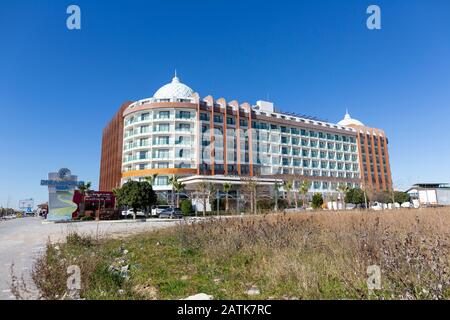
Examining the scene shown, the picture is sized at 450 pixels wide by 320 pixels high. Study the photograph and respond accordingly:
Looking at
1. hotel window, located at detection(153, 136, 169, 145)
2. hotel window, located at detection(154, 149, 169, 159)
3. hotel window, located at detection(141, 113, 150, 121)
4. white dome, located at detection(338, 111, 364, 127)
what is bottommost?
hotel window, located at detection(154, 149, 169, 159)

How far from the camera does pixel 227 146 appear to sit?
217ft


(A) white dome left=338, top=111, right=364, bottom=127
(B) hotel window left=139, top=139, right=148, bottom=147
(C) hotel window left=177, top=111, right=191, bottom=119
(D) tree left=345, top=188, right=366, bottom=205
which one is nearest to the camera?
(D) tree left=345, top=188, right=366, bottom=205

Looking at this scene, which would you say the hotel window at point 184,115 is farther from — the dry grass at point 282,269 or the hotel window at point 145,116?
the dry grass at point 282,269

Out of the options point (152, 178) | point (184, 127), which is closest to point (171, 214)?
Result: point (152, 178)

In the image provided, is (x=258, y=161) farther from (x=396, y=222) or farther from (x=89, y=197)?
(x=396, y=222)

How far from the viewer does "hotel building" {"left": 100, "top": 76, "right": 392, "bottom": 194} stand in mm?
61219

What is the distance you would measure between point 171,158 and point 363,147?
61912mm

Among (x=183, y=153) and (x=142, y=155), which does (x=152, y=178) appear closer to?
(x=142, y=155)

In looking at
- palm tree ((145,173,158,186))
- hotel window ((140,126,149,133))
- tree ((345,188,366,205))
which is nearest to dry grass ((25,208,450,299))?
palm tree ((145,173,158,186))

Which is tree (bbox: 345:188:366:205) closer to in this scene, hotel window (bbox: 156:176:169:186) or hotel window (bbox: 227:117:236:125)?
hotel window (bbox: 227:117:236:125)

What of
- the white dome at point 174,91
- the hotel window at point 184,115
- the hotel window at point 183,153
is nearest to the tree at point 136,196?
the hotel window at point 183,153

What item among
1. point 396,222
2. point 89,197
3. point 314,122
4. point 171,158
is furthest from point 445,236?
point 314,122

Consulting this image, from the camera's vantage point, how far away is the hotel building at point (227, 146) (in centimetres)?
6122

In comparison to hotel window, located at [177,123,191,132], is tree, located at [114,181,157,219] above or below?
below
